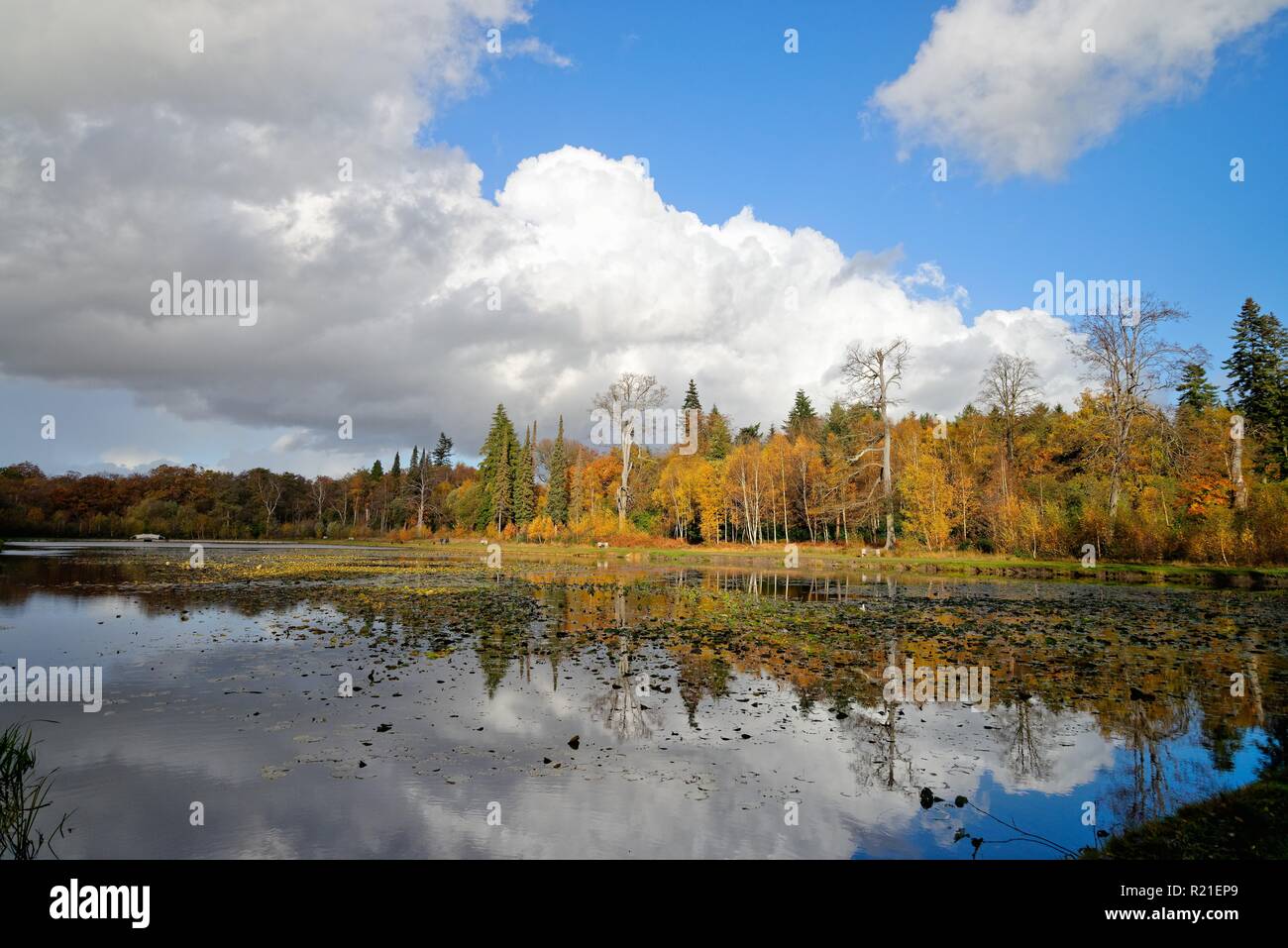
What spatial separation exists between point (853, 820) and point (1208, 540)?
126 ft

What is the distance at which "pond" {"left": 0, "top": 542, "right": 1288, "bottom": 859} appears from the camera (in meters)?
6.23

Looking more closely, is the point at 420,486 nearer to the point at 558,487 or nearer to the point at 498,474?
the point at 498,474

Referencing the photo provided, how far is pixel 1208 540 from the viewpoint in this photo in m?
33.9

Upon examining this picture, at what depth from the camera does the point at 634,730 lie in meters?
9.07

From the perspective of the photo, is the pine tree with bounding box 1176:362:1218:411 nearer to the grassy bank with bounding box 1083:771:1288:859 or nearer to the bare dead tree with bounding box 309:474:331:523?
the grassy bank with bounding box 1083:771:1288:859

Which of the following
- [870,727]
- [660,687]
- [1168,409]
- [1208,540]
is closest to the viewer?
[870,727]

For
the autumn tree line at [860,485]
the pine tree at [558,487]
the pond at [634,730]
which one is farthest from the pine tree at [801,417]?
the pond at [634,730]

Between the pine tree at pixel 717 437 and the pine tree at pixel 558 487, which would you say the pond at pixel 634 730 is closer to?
the pine tree at pixel 558 487

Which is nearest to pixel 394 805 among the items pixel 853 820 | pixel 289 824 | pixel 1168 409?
pixel 289 824

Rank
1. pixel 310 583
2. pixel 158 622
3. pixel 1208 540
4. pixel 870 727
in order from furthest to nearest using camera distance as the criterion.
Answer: pixel 1208 540
pixel 310 583
pixel 158 622
pixel 870 727

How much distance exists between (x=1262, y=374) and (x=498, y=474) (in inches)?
2959

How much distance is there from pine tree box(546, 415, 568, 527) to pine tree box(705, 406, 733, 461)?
717 inches

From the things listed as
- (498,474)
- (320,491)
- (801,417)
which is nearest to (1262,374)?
(801,417)

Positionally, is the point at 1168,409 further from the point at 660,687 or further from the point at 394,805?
the point at 394,805
